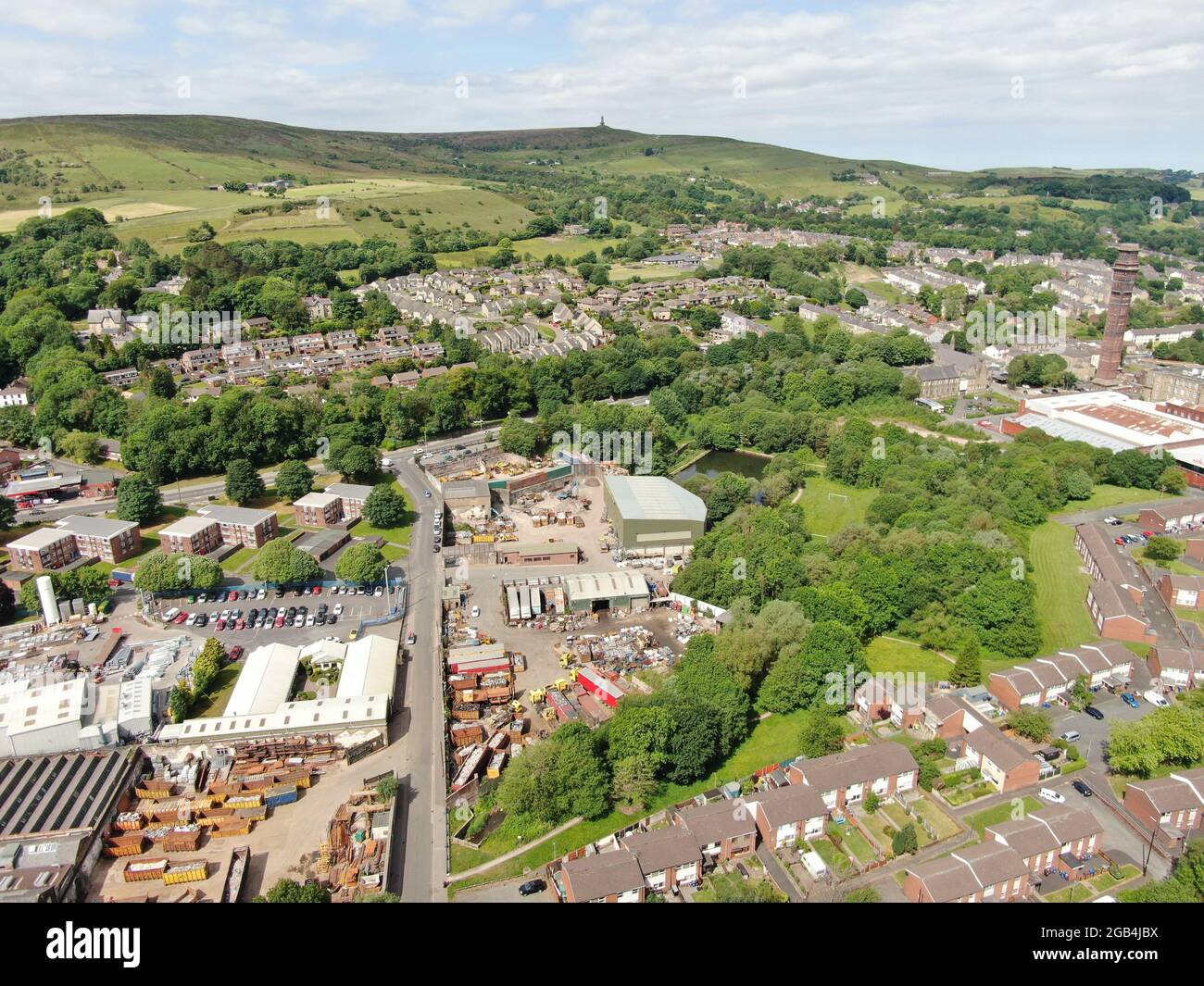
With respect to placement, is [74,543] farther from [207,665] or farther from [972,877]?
→ [972,877]

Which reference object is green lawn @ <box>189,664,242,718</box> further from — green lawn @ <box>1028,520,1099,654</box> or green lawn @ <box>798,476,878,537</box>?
green lawn @ <box>1028,520,1099,654</box>

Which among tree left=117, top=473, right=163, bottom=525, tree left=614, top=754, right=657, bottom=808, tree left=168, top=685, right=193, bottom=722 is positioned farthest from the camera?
tree left=117, top=473, right=163, bottom=525

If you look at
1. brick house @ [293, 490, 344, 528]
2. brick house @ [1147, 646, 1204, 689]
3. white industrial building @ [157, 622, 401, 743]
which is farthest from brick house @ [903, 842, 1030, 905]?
brick house @ [293, 490, 344, 528]

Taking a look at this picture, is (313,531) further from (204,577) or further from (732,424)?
(732,424)

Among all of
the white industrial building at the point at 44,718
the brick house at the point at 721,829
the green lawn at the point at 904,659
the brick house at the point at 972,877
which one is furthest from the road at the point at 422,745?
the green lawn at the point at 904,659

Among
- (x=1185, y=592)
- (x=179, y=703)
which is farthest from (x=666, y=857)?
(x=1185, y=592)

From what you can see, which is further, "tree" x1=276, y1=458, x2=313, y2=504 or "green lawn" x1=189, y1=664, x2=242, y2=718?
"tree" x1=276, y1=458, x2=313, y2=504
